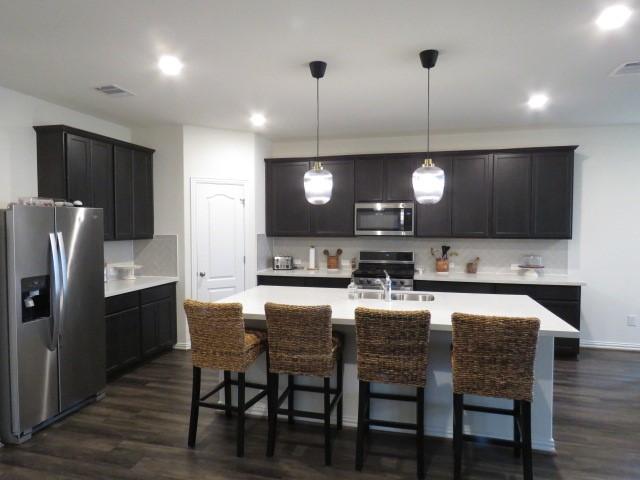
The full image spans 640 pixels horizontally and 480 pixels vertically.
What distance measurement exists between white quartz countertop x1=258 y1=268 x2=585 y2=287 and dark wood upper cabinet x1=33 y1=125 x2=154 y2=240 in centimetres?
167

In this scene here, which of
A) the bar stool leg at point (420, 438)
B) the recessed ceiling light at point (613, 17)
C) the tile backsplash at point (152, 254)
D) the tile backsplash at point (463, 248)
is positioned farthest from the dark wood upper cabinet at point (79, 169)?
the recessed ceiling light at point (613, 17)

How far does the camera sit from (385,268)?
17.7ft

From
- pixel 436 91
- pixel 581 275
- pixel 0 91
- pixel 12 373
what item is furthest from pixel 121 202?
pixel 581 275

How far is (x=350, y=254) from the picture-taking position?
5.72 meters

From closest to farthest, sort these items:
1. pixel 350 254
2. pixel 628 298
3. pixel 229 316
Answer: pixel 229 316 < pixel 628 298 < pixel 350 254

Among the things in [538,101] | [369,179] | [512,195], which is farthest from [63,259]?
[512,195]

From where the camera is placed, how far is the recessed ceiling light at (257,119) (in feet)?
14.5

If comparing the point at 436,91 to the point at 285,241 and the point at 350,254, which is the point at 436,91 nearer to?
the point at 350,254

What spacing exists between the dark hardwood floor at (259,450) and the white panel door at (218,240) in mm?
1689

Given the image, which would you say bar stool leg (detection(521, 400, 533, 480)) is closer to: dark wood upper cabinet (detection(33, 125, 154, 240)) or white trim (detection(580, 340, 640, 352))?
white trim (detection(580, 340, 640, 352))

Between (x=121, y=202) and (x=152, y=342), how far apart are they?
1580 millimetres

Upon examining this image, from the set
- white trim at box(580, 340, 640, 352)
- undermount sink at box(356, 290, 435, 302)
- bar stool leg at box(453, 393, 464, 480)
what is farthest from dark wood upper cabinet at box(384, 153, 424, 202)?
bar stool leg at box(453, 393, 464, 480)

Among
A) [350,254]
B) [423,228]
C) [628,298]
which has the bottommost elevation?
[628,298]

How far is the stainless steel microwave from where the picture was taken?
520cm
